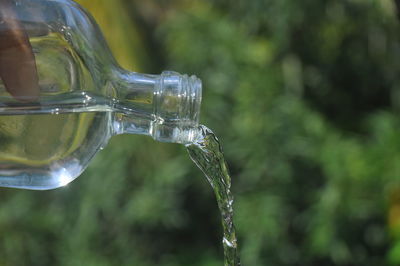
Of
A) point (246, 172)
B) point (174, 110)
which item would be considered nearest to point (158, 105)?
point (174, 110)

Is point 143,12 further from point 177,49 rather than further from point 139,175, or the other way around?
point 139,175

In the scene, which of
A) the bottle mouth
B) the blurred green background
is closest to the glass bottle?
the bottle mouth

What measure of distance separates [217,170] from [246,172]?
161 centimetres

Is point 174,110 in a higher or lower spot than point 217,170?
higher

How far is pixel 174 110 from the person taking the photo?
3.22 feet

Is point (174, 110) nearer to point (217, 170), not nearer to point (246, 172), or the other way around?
point (217, 170)

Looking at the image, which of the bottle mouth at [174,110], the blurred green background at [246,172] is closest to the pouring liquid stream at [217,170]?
the bottle mouth at [174,110]

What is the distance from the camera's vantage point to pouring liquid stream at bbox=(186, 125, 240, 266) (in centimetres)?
105

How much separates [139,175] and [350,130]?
0.86 meters

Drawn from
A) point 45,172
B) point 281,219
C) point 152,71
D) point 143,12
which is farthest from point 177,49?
point 45,172

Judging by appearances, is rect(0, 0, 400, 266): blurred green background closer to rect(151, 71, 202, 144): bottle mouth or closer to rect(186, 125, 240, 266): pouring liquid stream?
rect(186, 125, 240, 266): pouring liquid stream

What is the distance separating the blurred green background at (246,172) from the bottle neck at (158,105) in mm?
1537

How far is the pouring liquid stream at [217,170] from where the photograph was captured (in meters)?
1.05

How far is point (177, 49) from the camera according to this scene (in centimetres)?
290
